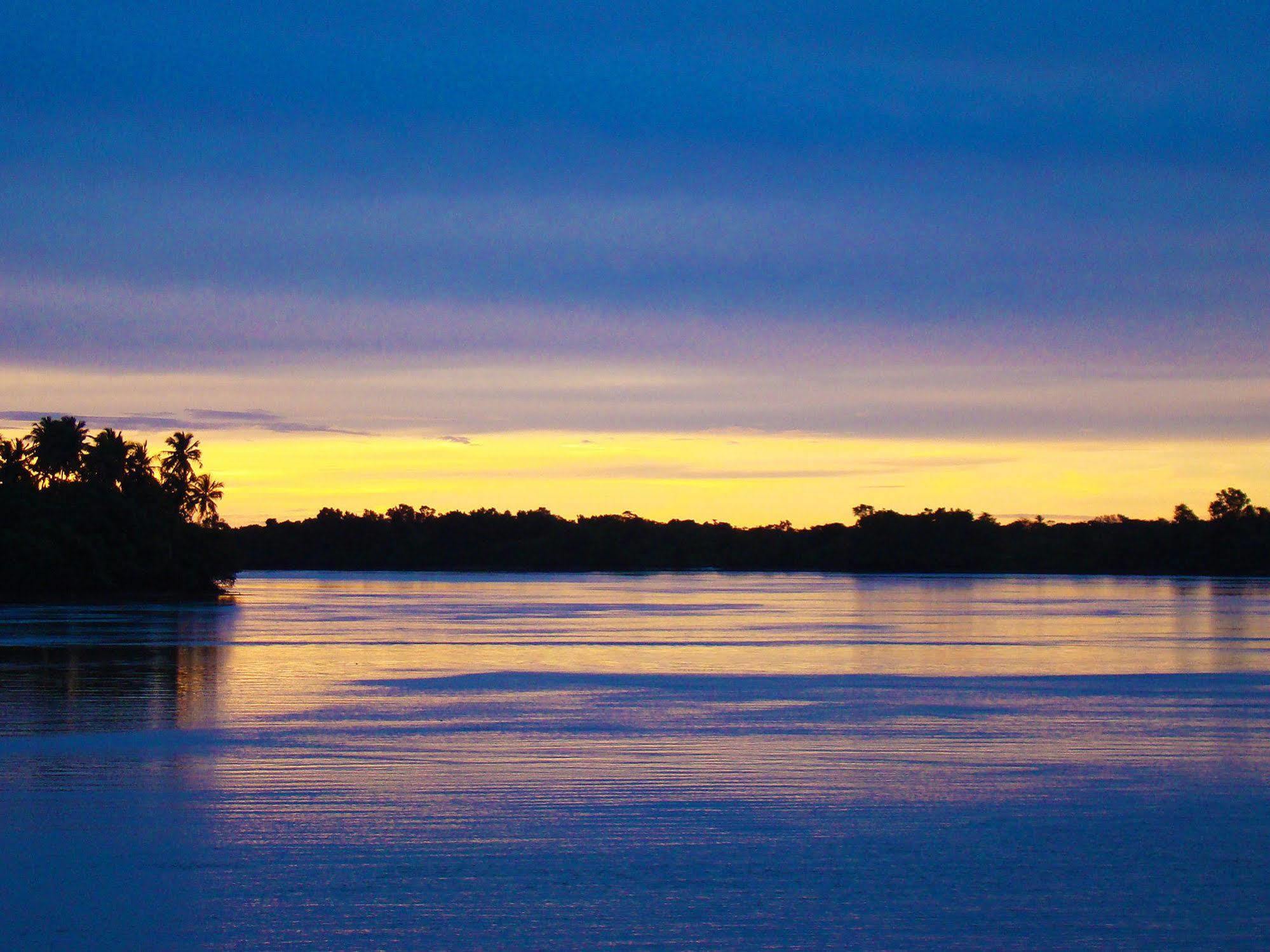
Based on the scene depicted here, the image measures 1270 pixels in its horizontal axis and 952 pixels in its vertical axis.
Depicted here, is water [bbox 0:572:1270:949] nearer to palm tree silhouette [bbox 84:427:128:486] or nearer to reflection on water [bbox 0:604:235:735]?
reflection on water [bbox 0:604:235:735]

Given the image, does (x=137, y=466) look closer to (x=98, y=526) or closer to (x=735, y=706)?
(x=98, y=526)

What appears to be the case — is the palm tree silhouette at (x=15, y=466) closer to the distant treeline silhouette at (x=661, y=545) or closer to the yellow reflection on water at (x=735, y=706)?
the yellow reflection on water at (x=735, y=706)

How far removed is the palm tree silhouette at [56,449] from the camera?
75.6 meters

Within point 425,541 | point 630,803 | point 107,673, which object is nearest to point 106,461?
point 107,673

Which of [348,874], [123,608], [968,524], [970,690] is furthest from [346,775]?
[968,524]

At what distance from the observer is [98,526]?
69.9 meters

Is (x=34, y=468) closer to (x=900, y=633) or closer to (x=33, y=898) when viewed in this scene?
(x=900, y=633)

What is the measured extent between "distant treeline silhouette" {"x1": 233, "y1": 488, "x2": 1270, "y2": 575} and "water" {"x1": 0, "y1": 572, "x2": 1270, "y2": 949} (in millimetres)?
136527

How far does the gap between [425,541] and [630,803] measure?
577 feet

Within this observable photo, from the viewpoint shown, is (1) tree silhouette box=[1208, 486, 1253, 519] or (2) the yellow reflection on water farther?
(1) tree silhouette box=[1208, 486, 1253, 519]

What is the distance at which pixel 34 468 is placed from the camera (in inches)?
2955

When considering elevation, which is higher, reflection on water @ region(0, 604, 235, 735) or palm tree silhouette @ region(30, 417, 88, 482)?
palm tree silhouette @ region(30, 417, 88, 482)

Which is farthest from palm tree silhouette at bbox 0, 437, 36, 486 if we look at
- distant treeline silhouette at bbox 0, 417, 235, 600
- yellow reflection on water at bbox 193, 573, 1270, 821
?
yellow reflection on water at bbox 193, 573, 1270, 821

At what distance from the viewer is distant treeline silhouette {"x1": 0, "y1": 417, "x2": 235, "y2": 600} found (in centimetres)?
6644
